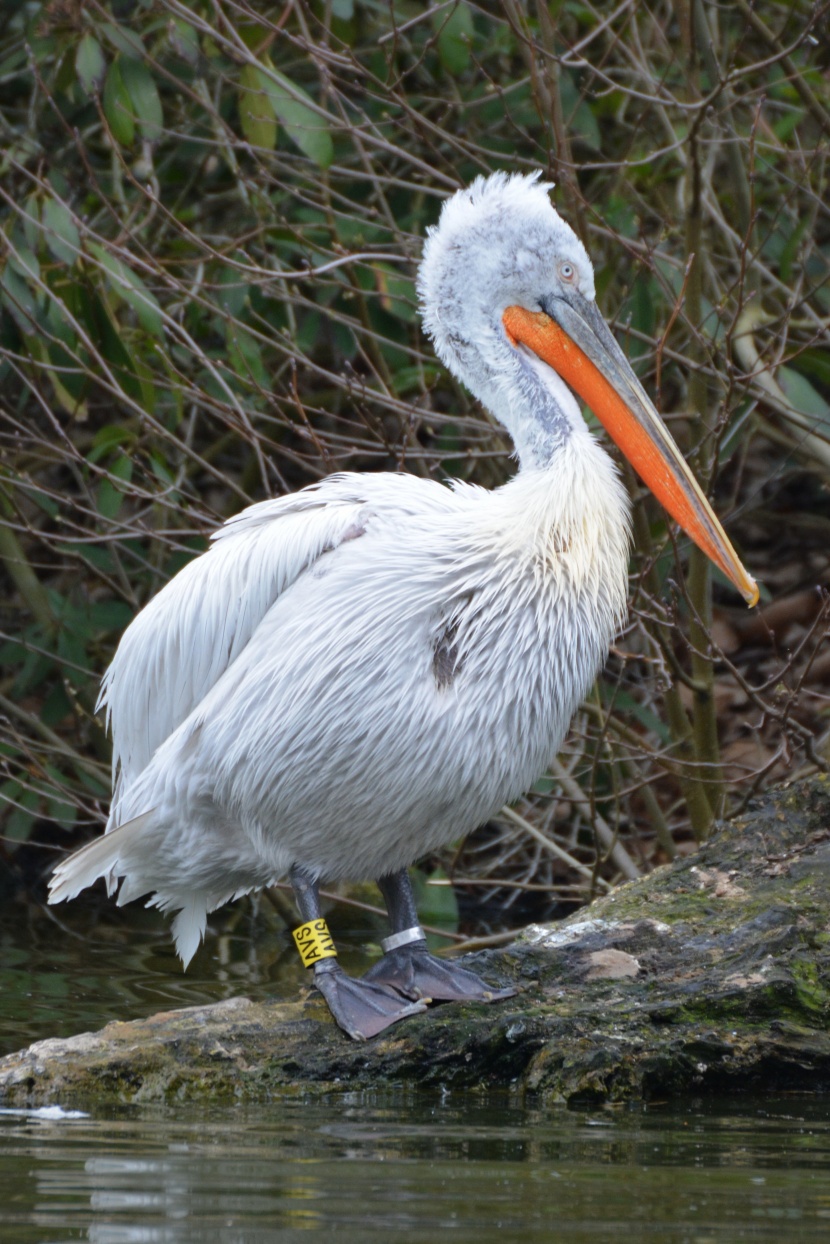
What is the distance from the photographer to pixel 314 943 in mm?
3662

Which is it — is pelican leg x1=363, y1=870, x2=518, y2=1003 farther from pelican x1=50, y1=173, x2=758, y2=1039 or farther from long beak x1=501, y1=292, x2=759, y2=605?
long beak x1=501, y1=292, x2=759, y2=605

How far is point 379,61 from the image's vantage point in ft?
21.3

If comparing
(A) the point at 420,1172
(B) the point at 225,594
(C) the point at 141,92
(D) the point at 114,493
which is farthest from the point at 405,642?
(C) the point at 141,92

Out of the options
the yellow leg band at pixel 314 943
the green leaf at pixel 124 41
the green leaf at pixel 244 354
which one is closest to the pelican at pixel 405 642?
the yellow leg band at pixel 314 943

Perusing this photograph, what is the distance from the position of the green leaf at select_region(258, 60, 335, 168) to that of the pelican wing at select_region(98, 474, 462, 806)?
62.5 inches

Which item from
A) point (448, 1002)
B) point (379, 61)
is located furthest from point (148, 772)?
point (379, 61)

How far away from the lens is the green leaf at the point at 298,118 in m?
5.19

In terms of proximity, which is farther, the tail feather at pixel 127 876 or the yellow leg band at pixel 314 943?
the tail feather at pixel 127 876

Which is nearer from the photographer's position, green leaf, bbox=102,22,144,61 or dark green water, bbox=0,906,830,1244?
dark green water, bbox=0,906,830,1244

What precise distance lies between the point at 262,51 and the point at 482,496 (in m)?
2.54

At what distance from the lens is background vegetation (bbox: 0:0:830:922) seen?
16.9ft

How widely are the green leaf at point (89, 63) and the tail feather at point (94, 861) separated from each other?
111 inches

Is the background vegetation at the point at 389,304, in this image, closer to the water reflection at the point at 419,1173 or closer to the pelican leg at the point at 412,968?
the pelican leg at the point at 412,968

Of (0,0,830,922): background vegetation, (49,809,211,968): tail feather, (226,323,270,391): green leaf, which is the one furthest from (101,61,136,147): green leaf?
(49,809,211,968): tail feather
